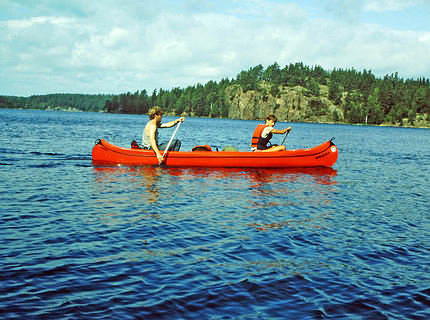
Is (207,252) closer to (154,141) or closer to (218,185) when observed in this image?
(218,185)

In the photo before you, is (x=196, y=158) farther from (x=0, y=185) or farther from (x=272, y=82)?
(x=272, y=82)

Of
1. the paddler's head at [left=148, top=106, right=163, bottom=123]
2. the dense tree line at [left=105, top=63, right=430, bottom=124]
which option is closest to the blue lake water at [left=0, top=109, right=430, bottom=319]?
the paddler's head at [left=148, top=106, right=163, bottom=123]

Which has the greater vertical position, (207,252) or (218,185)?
(218,185)

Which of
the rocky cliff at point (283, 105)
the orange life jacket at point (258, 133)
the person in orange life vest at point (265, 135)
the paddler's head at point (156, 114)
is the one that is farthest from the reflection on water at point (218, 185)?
the rocky cliff at point (283, 105)

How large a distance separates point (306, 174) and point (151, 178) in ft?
22.3

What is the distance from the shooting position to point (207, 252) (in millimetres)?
7031

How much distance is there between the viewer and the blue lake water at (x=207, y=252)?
521 cm

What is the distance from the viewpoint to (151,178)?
48.4ft

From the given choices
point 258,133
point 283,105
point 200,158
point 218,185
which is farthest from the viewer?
point 283,105

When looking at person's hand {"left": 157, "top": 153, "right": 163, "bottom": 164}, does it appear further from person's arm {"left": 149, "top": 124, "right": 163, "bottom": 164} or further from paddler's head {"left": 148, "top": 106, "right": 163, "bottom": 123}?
paddler's head {"left": 148, "top": 106, "right": 163, "bottom": 123}

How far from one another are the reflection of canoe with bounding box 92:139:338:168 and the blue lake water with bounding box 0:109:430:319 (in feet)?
11.6

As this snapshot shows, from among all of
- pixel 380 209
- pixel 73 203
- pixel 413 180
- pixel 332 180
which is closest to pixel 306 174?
pixel 332 180

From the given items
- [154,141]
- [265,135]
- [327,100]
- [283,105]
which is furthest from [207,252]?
[327,100]

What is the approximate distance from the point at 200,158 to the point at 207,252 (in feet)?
34.0
